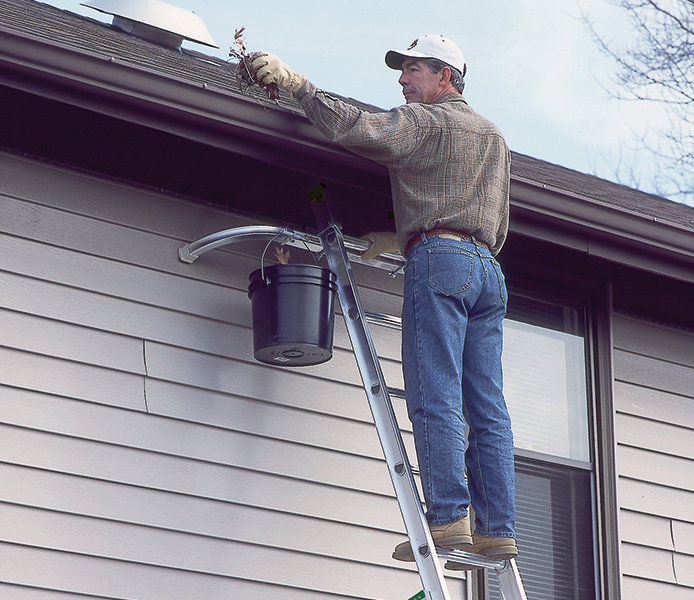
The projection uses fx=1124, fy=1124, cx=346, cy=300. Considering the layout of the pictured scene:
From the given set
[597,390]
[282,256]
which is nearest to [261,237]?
[282,256]

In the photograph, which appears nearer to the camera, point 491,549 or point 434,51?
point 491,549

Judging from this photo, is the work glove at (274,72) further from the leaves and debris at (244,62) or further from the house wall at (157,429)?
the house wall at (157,429)

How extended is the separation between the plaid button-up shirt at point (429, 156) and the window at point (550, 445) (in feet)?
4.45

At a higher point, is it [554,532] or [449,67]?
[449,67]

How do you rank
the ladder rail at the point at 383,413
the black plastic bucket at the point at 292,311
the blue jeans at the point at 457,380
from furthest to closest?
1. the black plastic bucket at the point at 292,311
2. the blue jeans at the point at 457,380
3. the ladder rail at the point at 383,413

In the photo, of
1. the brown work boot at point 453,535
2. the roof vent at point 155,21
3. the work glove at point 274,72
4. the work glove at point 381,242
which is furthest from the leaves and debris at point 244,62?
the roof vent at point 155,21

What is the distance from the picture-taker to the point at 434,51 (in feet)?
15.6

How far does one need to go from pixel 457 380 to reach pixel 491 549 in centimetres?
66

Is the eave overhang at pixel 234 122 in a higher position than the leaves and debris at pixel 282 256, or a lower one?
higher

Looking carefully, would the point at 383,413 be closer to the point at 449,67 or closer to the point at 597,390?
the point at 449,67

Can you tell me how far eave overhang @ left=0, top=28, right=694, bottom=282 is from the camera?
443 centimetres

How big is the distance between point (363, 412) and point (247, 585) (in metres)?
0.99

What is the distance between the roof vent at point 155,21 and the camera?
24.3 ft

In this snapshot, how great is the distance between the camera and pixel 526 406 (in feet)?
18.9
